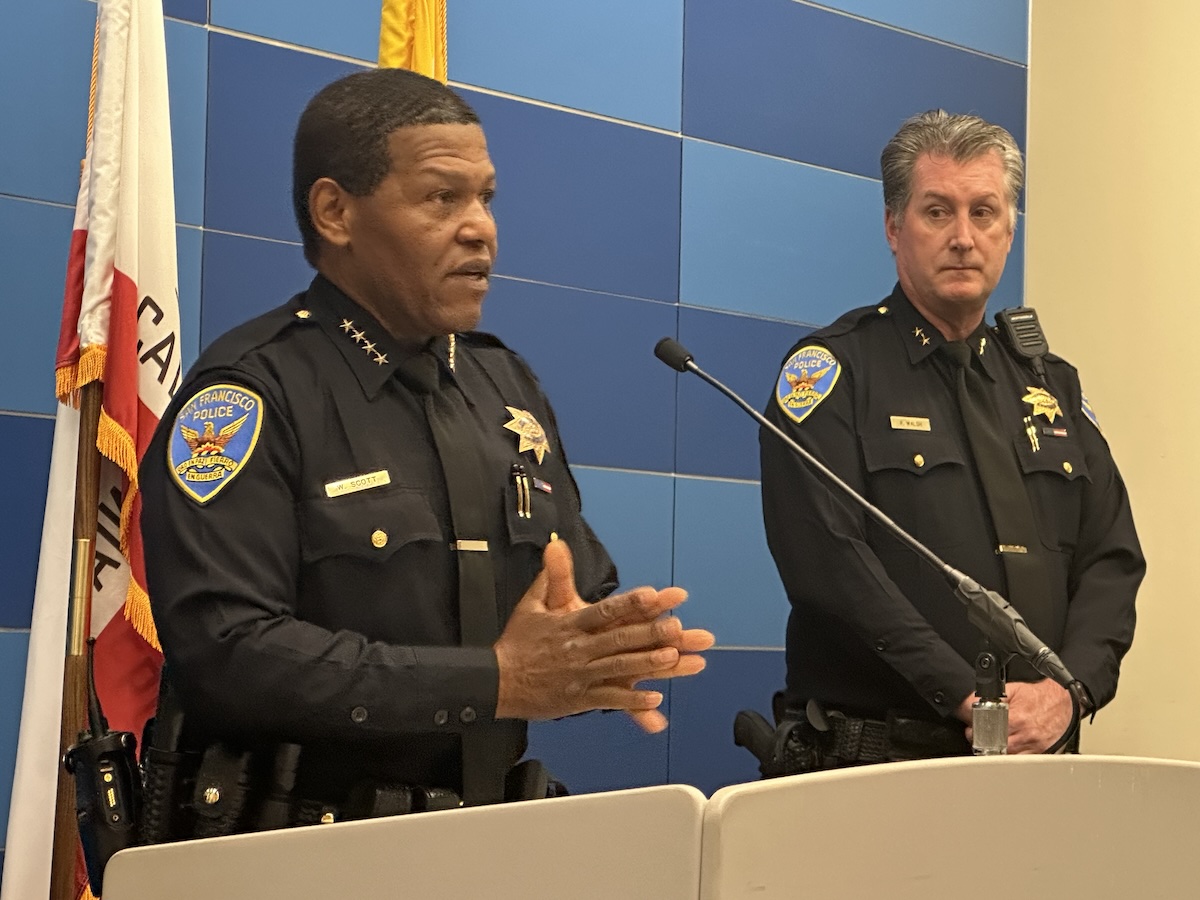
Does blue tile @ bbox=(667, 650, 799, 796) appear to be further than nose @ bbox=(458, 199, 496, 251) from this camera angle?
Yes

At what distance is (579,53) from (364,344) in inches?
74.7

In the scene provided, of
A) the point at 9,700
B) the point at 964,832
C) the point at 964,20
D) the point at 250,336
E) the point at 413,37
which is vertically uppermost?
the point at 964,20

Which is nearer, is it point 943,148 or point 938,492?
point 938,492

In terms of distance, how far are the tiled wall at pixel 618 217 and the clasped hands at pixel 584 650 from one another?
149 cm

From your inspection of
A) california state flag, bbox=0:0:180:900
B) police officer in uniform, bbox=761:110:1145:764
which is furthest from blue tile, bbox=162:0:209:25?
police officer in uniform, bbox=761:110:1145:764

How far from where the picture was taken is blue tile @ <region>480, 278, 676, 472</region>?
3547mm

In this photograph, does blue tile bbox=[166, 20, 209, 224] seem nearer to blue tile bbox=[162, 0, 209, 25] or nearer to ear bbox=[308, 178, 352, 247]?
blue tile bbox=[162, 0, 209, 25]

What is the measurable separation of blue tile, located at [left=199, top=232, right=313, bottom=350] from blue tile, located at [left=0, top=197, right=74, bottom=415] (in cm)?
30

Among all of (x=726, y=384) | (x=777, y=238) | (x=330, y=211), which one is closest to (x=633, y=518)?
(x=726, y=384)

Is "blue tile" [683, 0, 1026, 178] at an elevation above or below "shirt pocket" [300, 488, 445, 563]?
above

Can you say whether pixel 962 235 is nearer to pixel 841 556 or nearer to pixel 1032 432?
pixel 1032 432

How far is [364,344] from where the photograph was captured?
2.00m

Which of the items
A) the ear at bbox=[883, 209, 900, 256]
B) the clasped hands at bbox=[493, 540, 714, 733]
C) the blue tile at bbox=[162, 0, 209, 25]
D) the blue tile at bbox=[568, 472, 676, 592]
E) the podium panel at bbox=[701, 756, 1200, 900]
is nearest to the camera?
the podium panel at bbox=[701, 756, 1200, 900]

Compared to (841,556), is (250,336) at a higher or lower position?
higher
